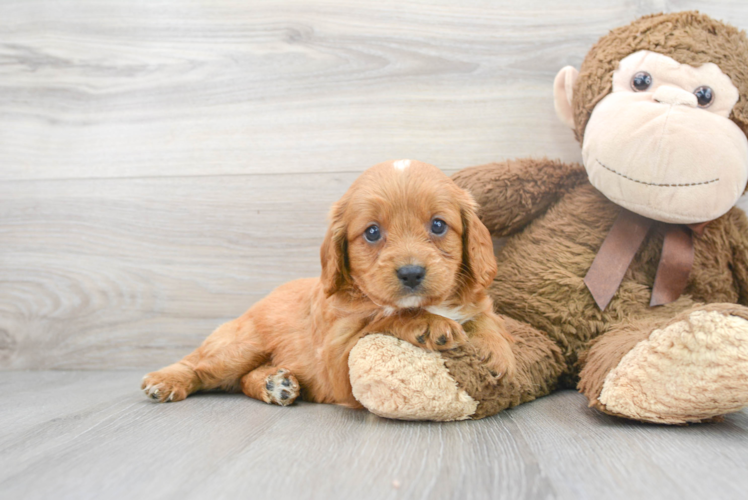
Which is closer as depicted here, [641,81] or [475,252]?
[475,252]

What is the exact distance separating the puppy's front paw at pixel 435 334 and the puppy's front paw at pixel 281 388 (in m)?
0.50

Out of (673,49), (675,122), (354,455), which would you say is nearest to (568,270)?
(675,122)

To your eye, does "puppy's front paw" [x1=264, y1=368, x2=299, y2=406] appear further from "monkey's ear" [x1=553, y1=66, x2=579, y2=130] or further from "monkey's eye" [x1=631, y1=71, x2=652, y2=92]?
"monkey's eye" [x1=631, y1=71, x2=652, y2=92]

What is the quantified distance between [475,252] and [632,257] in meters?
0.60

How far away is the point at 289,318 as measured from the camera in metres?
1.92

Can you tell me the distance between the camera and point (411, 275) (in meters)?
1.38

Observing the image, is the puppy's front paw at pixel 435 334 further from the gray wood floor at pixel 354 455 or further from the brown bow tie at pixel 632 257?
the brown bow tie at pixel 632 257

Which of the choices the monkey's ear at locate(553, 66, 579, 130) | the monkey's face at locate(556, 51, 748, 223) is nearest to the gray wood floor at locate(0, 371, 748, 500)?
the monkey's face at locate(556, 51, 748, 223)

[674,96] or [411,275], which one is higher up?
[674,96]

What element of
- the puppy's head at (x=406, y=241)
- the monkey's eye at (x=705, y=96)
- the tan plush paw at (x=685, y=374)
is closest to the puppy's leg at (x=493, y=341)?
the puppy's head at (x=406, y=241)

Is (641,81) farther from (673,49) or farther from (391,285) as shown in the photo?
(391,285)

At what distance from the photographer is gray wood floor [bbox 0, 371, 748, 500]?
101 centimetres

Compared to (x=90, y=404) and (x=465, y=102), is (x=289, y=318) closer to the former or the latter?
(x=90, y=404)

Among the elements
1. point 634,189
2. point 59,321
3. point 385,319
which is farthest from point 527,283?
point 59,321
